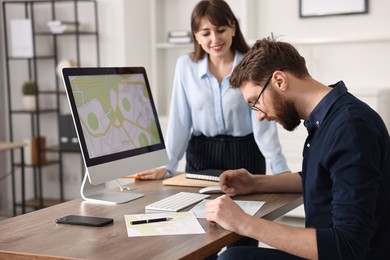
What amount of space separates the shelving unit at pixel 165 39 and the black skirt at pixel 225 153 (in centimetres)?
251

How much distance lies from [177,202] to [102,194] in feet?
1.10

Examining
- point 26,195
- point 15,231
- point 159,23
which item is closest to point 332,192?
point 15,231

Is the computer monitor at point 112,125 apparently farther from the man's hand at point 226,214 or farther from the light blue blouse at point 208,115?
the man's hand at point 226,214

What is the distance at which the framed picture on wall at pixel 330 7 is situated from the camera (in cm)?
479

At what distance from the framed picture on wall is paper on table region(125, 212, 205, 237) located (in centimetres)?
315

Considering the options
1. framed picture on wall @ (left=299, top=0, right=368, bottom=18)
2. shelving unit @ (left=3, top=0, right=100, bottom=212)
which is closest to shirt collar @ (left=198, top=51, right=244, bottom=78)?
framed picture on wall @ (left=299, top=0, right=368, bottom=18)

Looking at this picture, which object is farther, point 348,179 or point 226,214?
point 226,214

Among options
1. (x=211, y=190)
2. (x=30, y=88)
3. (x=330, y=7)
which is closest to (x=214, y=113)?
(x=211, y=190)

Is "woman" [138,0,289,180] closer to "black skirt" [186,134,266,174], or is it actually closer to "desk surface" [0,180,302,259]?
"black skirt" [186,134,266,174]

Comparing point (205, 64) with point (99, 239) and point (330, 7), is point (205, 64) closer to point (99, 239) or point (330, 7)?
point (99, 239)

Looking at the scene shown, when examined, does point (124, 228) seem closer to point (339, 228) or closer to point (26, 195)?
point (339, 228)

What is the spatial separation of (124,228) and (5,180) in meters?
4.09

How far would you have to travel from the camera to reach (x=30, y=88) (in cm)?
539

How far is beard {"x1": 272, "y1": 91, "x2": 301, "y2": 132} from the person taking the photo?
1.89m
